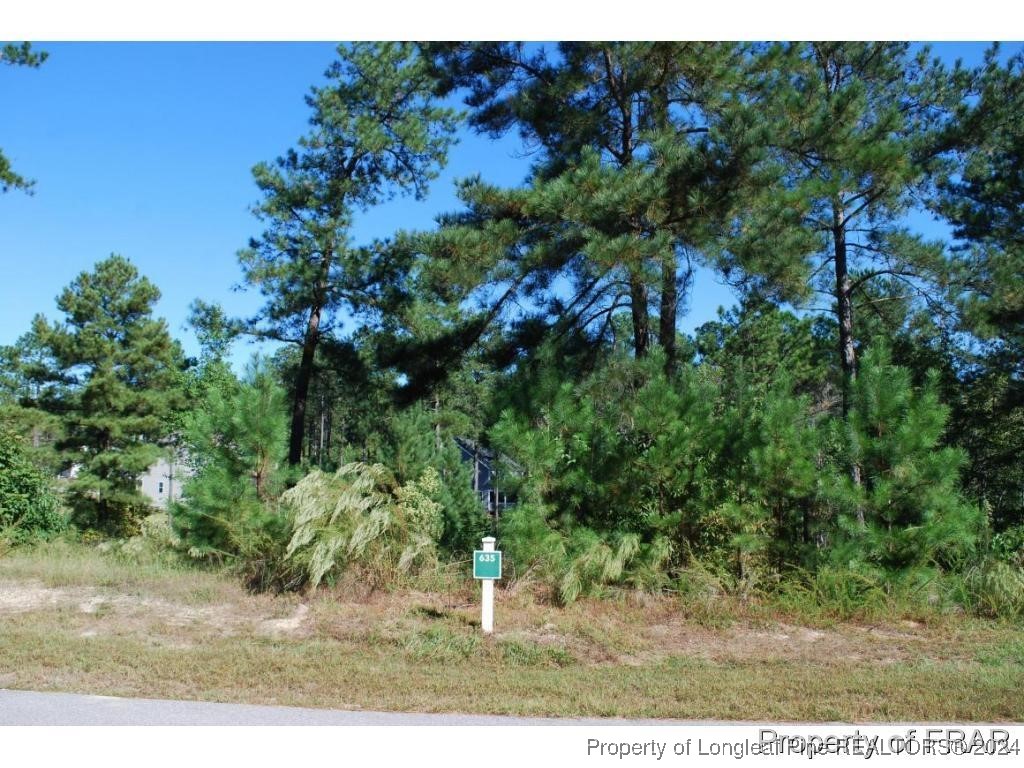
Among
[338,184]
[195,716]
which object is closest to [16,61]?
[338,184]

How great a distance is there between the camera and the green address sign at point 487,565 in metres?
8.34

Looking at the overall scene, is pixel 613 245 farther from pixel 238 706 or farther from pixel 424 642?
pixel 238 706

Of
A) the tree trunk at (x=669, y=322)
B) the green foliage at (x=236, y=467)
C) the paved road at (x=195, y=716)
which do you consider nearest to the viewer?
the paved road at (x=195, y=716)

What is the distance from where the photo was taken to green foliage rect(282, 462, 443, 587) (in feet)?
31.7

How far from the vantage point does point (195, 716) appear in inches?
216

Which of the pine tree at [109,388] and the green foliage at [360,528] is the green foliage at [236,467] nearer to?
the green foliage at [360,528]

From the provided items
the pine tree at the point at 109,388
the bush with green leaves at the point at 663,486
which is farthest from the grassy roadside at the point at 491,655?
the pine tree at the point at 109,388

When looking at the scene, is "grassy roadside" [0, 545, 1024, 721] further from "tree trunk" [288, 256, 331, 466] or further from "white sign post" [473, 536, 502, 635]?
"tree trunk" [288, 256, 331, 466]

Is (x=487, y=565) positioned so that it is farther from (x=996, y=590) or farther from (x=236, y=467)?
(x=996, y=590)

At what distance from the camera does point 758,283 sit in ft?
36.5

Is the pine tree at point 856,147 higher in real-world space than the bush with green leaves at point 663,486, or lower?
higher

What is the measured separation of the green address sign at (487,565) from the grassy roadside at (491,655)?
594 millimetres

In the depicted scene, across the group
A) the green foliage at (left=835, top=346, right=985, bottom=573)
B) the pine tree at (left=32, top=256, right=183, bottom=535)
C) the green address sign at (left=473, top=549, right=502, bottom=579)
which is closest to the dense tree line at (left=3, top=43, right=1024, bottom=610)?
the green foliage at (left=835, top=346, right=985, bottom=573)

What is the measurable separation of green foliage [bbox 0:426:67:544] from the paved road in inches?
409
